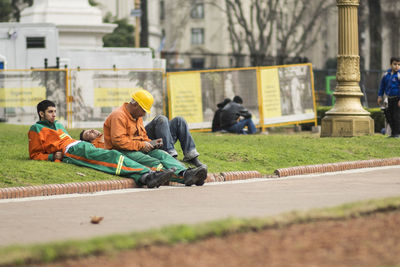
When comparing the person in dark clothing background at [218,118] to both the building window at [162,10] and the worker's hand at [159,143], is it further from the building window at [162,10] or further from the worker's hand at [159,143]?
the building window at [162,10]

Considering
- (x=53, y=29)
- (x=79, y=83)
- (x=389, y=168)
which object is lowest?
(x=389, y=168)

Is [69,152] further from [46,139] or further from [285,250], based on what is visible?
[285,250]

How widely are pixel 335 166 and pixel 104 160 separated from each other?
3.54 meters

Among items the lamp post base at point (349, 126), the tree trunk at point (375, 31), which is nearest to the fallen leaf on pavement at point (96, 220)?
the lamp post base at point (349, 126)

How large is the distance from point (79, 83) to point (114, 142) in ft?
39.1

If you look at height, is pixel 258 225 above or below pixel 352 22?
below

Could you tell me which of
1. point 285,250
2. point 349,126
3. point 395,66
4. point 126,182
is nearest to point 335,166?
point 126,182

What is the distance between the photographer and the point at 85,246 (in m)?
5.51

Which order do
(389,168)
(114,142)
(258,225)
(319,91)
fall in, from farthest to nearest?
(319,91)
(389,168)
(114,142)
(258,225)

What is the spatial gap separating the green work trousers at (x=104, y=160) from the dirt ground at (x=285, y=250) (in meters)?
4.96

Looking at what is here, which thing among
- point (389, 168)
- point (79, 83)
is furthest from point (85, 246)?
point (79, 83)

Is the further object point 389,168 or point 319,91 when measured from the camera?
point 319,91

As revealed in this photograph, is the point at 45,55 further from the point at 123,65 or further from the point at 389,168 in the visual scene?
the point at 389,168

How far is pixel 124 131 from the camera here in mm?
11164
